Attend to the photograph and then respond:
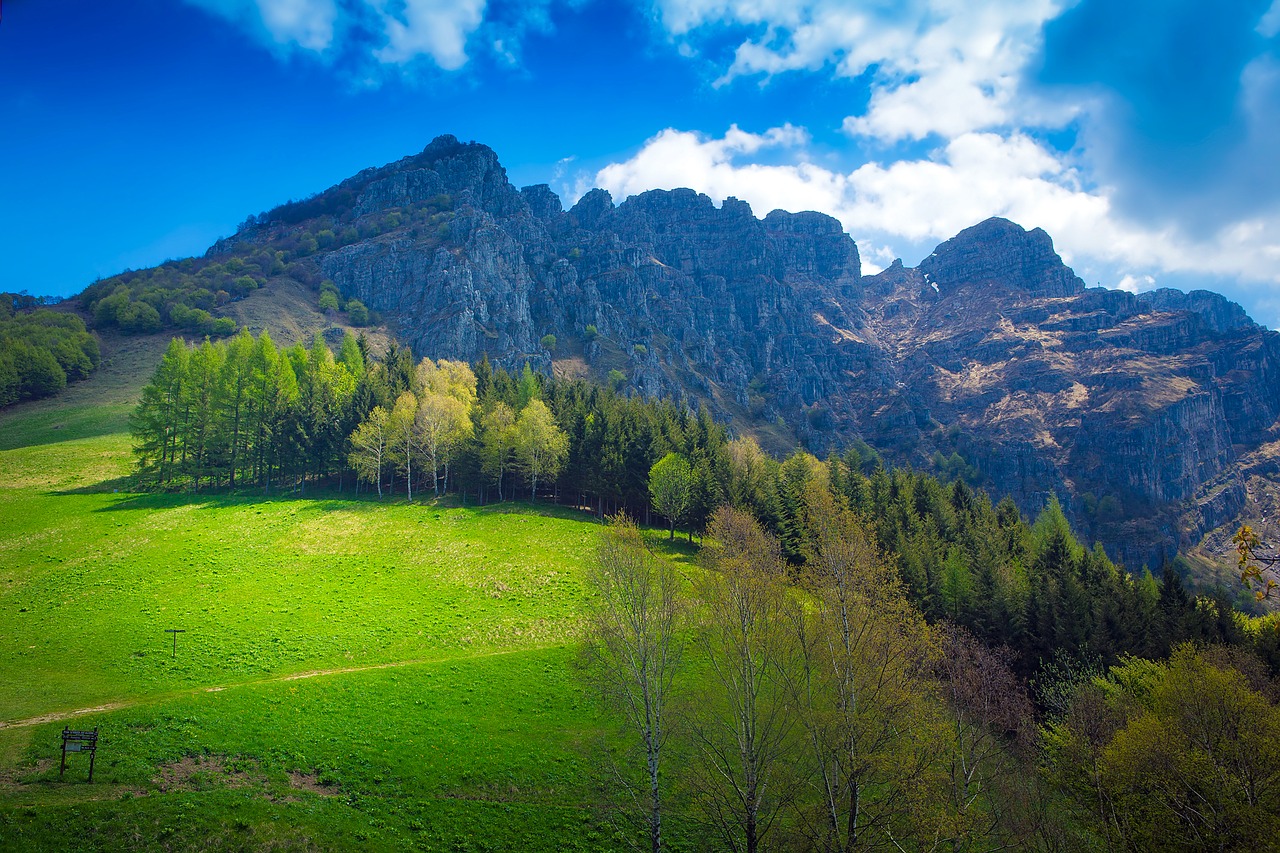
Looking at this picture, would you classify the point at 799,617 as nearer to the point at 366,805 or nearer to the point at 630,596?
the point at 630,596

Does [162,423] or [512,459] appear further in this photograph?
[512,459]

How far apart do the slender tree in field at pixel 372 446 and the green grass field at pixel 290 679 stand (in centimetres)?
909

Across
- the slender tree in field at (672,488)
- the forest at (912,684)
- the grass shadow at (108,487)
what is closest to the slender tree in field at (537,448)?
the slender tree in field at (672,488)

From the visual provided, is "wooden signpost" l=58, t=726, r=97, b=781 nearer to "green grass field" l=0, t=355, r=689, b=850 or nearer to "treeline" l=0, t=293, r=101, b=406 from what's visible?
"green grass field" l=0, t=355, r=689, b=850

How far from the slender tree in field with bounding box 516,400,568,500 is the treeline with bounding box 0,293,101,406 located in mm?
86640

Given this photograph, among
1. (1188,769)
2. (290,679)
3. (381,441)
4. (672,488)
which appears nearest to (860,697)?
(1188,769)

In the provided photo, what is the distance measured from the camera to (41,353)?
10094 cm

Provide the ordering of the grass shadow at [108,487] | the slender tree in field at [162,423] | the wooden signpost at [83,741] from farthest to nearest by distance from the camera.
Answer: the slender tree in field at [162,423] → the grass shadow at [108,487] → the wooden signpost at [83,741]

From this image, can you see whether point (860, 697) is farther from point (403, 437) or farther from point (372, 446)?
point (372, 446)

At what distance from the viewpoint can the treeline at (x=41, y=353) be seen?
96.4m

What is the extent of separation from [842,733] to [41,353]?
136 metres

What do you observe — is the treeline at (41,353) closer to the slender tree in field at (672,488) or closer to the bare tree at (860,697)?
the slender tree in field at (672,488)

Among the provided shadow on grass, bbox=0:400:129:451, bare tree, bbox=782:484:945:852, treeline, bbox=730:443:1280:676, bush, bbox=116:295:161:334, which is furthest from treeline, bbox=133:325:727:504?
bush, bbox=116:295:161:334

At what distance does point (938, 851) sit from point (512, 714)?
20.1 m
